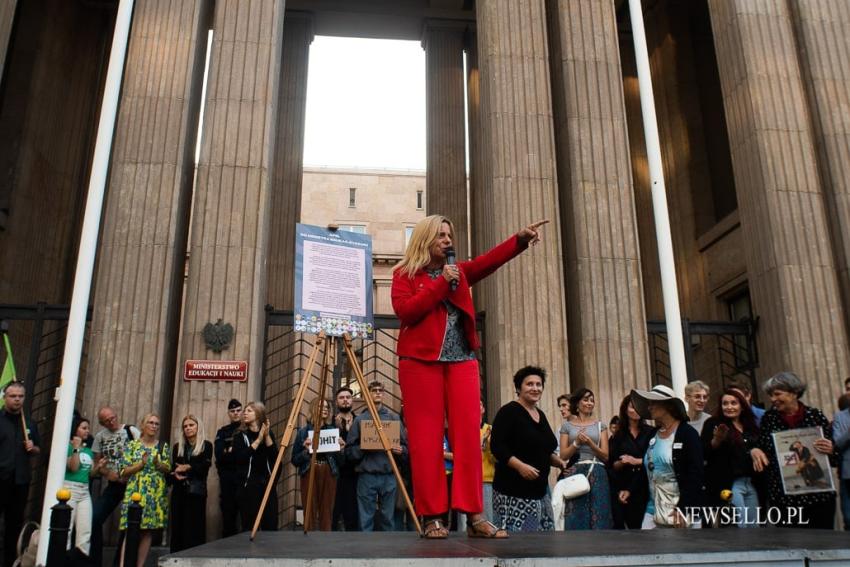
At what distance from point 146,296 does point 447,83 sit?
41.7 ft

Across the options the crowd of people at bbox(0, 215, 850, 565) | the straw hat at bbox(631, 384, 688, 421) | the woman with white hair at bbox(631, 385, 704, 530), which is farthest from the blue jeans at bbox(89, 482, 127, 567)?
the straw hat at bbox(631, 384, 688, 421)

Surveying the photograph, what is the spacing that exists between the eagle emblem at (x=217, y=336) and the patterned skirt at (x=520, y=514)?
641 centimetres

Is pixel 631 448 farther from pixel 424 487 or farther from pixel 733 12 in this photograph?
pixel 733 12

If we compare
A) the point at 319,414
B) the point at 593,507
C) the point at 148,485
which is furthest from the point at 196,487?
the point at 593,507

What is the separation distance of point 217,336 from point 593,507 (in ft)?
21.0

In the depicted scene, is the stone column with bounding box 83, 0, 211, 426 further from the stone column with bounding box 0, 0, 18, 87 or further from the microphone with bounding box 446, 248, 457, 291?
the microphone with bounding box 446, 248, 457, 291

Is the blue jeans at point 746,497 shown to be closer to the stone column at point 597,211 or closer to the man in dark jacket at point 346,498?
the stone column at point 597,211

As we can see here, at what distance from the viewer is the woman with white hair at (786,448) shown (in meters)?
6.58

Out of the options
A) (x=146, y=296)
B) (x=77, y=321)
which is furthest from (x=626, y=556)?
(x=146, y=296)

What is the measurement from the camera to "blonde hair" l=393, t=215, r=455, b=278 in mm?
5172

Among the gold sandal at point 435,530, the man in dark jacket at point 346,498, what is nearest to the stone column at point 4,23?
the man in dark jacket at point 346,498

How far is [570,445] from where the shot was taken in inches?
316

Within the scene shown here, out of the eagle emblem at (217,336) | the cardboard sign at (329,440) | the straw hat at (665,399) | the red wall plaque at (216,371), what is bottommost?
the cardboard sign at (329,440)

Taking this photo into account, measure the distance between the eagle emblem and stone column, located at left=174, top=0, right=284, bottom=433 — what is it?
9 cm
